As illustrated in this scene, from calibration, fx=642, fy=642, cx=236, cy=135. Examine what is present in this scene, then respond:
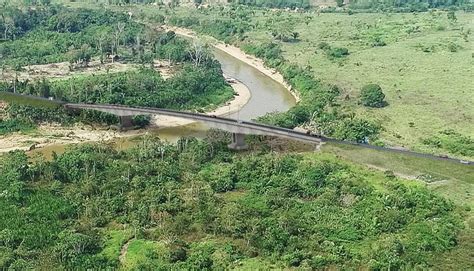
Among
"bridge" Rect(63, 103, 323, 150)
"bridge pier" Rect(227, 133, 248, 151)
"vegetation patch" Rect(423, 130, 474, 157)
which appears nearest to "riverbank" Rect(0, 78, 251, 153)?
"bridge" Rect(63, 103, 323, 150)

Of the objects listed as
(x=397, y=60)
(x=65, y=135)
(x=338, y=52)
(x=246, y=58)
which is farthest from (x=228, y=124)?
(x=246, y=58)

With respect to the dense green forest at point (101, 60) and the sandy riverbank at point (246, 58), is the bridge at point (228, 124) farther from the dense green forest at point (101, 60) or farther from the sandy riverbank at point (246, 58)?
the sandy riverbank at point (246, 58)

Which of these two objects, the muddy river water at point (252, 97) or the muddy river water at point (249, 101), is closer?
the muddy river water at point (249, 101)

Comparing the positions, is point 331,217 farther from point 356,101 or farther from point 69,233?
point 356,101

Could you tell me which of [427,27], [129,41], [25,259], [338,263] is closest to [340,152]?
[338,263]

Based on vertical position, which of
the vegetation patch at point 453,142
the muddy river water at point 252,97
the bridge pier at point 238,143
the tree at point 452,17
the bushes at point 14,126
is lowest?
the muddy river water at point 252,97

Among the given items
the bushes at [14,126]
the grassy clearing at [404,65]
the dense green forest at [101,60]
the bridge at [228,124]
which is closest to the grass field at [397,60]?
the grassy clearing at [404,65]
